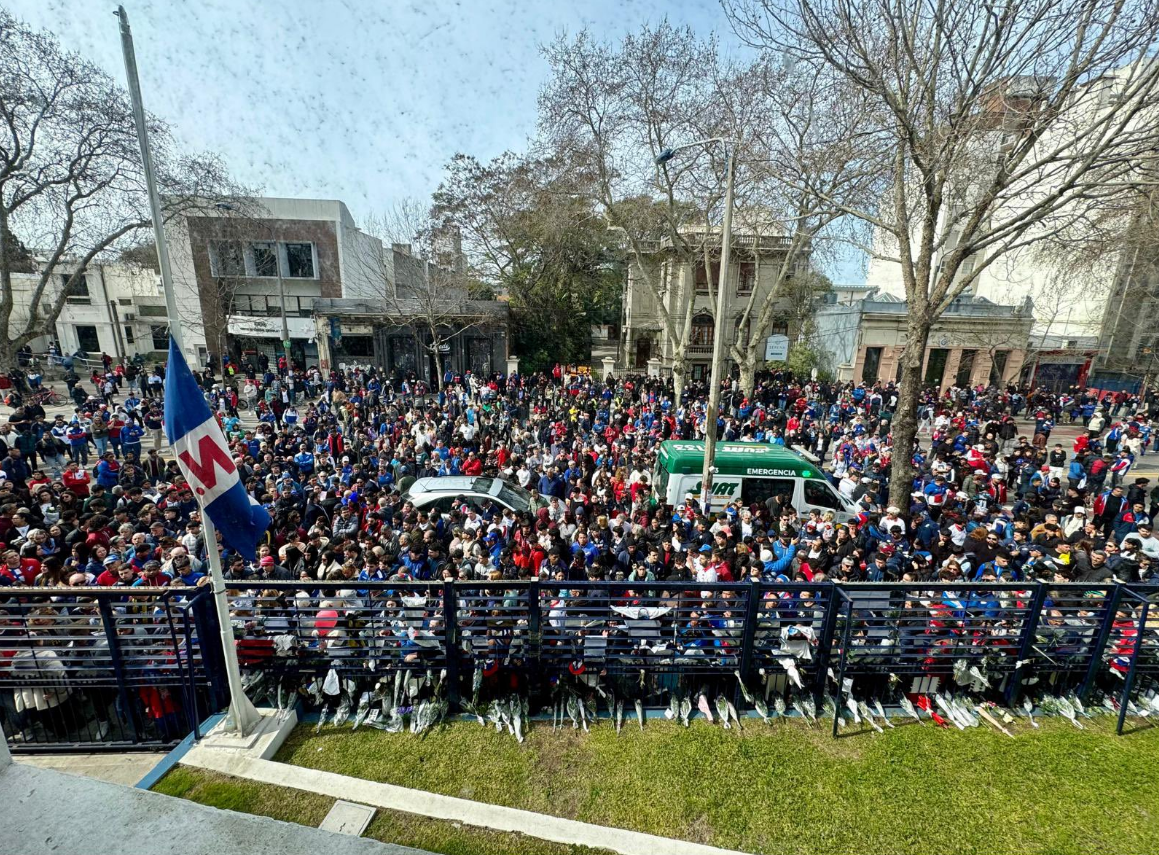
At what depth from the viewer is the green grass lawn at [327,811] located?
3.78 meters

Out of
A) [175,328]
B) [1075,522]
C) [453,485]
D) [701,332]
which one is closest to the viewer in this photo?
[175,328]

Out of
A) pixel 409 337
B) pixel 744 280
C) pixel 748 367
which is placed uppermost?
pixel 744 280

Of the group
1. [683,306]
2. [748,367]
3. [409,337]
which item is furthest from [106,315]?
[748,367]

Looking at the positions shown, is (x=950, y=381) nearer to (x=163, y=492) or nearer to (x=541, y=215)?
(x=541, y=215)

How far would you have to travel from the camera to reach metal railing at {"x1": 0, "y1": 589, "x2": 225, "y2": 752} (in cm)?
466

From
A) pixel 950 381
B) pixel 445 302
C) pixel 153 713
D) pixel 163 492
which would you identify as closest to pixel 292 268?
pixel 445 302

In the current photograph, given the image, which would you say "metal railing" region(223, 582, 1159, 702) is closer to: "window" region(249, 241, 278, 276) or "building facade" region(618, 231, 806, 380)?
"building facade" region(618, 231, 806, 380)

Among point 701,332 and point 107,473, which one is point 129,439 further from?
point 701,332

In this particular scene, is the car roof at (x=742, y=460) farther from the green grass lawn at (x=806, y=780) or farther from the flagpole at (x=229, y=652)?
the flagpole at (x=229, y=652)

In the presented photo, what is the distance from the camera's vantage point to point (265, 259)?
3553 centimetres

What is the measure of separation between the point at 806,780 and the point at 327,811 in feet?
12.4

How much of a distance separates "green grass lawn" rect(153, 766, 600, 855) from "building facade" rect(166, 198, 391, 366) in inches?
1220

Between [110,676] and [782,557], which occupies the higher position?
[110,676]

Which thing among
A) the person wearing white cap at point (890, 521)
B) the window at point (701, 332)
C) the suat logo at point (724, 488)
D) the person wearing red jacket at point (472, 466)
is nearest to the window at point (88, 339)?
the person wearing red jacket at point (472, 466)
